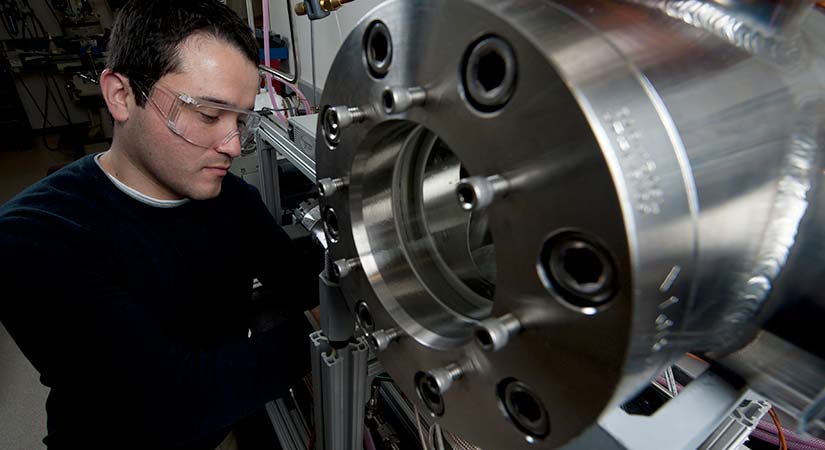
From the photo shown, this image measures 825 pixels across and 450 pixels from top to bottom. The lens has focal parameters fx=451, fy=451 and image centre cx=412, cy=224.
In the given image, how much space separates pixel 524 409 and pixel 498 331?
81 mm

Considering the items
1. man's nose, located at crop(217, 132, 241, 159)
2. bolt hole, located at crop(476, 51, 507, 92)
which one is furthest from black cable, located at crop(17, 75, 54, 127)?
bolt hole, located at crop(476, 51, 507, 92)

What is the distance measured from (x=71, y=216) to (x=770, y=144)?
975mm

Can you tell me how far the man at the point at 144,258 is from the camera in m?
0.74

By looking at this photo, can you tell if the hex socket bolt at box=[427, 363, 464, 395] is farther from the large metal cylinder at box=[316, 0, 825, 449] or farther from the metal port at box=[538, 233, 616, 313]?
the metal port at box=[538, 233, 616, 313]

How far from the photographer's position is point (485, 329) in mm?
Answer: 278

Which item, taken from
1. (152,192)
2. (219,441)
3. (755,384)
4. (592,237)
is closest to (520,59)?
(592,237)

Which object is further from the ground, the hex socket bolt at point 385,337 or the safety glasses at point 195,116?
the safety glasses at point 195,116

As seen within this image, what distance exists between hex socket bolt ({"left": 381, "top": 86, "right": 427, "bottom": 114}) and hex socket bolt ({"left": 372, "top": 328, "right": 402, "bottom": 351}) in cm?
21

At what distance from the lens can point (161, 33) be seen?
787mm

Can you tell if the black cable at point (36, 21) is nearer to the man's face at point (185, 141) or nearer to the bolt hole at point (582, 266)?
the man's face at point (185, 141)

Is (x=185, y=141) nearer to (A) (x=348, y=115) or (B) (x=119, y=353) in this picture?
(B) (x=119, y=353)

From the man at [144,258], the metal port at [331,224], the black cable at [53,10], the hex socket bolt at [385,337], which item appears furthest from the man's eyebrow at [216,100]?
the black cable at [53,10]

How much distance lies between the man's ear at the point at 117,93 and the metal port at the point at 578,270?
0.87m

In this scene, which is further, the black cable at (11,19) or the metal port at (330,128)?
the black cable at (11,19)
